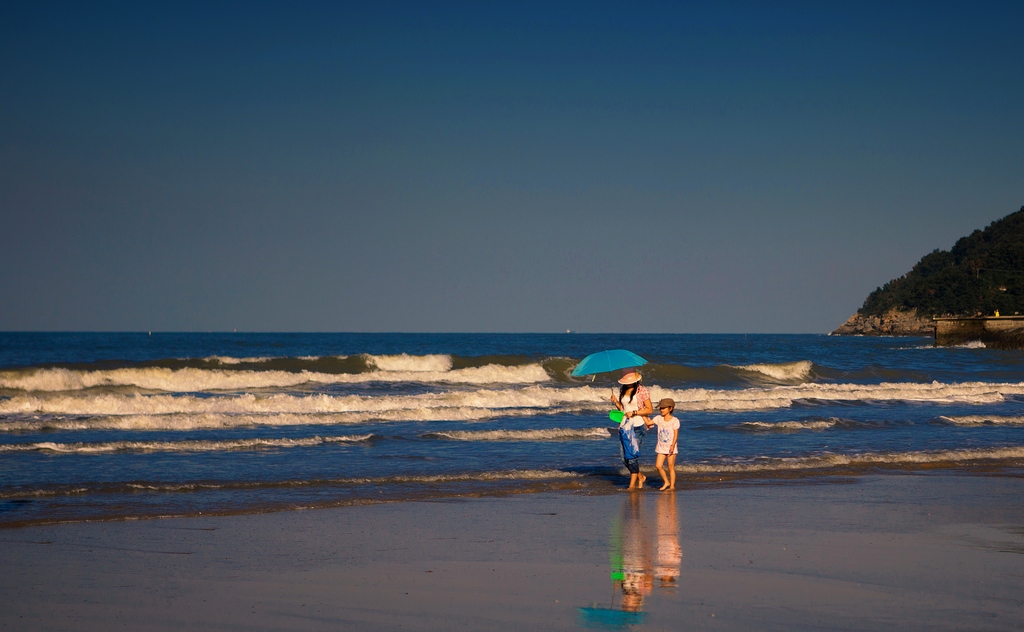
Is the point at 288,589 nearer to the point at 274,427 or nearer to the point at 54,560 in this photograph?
the point at 54,560

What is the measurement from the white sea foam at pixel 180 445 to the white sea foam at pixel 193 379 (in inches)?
722

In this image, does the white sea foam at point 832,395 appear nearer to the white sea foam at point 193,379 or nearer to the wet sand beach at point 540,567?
the white sea foam at point 193,379

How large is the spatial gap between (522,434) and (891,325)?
159883 millimetres

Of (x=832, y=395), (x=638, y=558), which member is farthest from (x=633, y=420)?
(x=832, y=395)

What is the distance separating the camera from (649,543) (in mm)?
8547

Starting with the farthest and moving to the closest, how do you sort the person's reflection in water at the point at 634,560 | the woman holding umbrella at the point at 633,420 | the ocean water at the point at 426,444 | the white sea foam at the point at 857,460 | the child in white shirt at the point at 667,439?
the white sea foam at the point at 857,460 < the woman holding umbrella at the point at 633,420 < the child in white shirt at the point at 667,439 < the ocean water at the point at 426,444 < the person's reflection in water at the point at 634,560

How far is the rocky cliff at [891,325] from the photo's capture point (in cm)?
15112

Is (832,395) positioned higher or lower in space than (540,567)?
lower

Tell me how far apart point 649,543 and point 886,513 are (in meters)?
3.36

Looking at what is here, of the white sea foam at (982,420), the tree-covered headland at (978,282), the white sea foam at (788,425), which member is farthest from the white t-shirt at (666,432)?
the tree-covered headland at (978,282)

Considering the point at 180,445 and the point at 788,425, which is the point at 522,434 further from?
the point at 180,445

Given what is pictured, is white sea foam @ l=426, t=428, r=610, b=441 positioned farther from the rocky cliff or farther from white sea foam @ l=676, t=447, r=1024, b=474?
the rocky cliff

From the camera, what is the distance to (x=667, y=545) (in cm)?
844

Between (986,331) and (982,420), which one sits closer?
(982,420)
